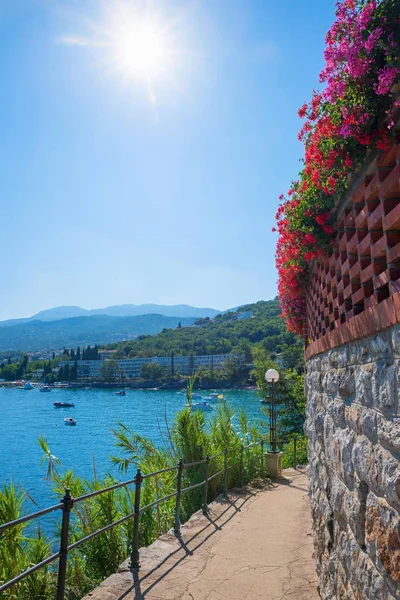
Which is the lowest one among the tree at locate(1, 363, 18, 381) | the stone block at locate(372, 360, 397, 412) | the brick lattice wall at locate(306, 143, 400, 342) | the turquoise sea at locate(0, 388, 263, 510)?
the turquoise sea at locate(0, 388, 263, 510)

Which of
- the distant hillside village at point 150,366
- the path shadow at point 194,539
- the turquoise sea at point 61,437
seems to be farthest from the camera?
the distant hillside village at point 150,366

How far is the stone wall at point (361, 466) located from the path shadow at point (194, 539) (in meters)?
1.52

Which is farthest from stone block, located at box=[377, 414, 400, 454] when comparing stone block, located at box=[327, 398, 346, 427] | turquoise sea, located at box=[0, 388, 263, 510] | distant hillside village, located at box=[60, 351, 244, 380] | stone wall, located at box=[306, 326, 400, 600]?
distant hillside village, located at box=[60, 351, 244, 380]

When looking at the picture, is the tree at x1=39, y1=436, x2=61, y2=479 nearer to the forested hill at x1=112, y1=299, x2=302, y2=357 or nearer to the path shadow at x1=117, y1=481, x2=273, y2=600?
the path shadow at x1=117, y1=481, x2=273, y2=600

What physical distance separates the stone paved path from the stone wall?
0.90 m

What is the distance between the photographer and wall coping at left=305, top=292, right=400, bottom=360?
1.83m

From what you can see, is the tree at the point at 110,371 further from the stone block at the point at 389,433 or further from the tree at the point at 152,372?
the stone block at the point at 389,433

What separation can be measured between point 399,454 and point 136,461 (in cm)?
768

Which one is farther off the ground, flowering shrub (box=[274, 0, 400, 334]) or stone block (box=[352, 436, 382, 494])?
flowering shrub (box=[274, 0, 400, 334])

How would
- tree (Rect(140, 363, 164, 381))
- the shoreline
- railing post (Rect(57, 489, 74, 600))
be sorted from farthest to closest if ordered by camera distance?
tree (Rect(140, 363, 164, 381)) < the shoreline < railing post (Rect(57, 489, 74, 600))

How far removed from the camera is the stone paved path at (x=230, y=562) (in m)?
4.12

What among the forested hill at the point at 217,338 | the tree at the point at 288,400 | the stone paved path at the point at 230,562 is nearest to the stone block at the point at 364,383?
the stone paved path at the point at 230,562

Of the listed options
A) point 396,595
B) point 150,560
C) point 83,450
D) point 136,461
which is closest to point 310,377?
point 150,560

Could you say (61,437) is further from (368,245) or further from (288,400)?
(368,245)
